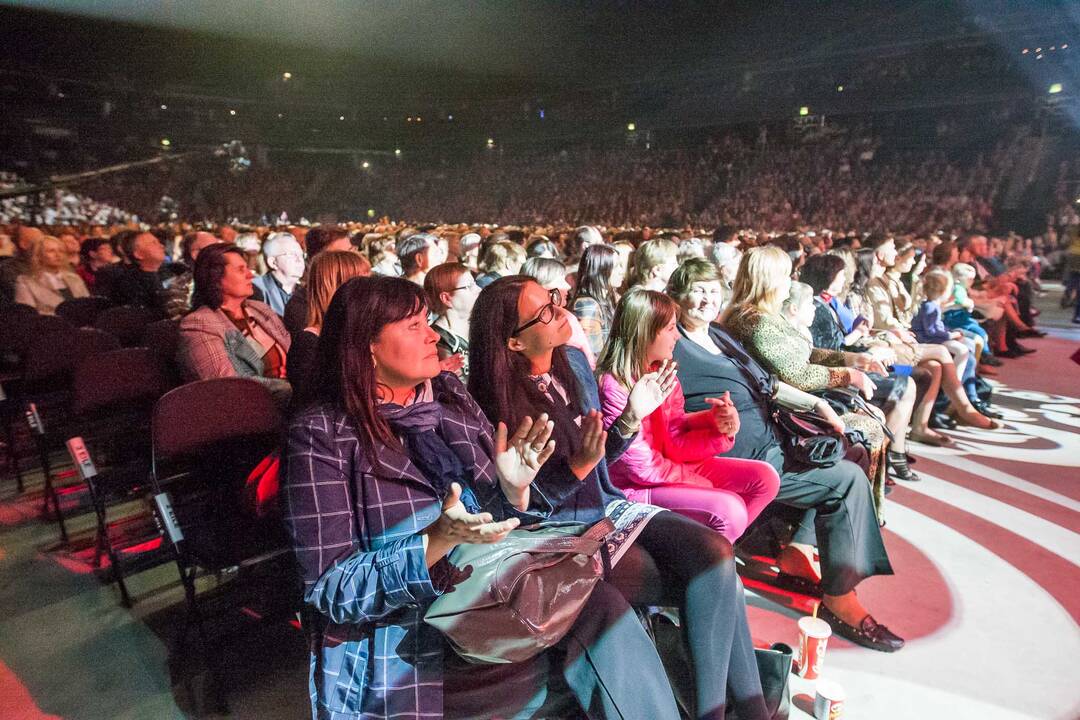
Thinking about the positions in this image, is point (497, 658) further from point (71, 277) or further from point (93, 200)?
point (93, 200)

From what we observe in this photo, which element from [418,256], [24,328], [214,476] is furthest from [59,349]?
[214,476]

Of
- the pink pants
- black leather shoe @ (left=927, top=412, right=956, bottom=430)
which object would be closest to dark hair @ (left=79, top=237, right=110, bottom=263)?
the pink pants

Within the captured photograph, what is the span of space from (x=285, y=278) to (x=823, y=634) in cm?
367

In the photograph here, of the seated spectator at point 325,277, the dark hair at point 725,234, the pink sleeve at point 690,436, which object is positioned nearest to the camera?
the pink sleeve at point 690,436

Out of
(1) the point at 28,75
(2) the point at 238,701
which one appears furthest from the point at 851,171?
(1) the point at 28,75

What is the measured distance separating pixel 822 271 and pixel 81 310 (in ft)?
18.8

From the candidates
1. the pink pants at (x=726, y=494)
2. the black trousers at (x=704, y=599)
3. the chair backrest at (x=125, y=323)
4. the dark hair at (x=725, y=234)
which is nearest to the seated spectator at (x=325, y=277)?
the pink pants at (x=726, y=494)

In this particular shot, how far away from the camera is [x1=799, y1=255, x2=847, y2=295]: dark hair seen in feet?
14.5

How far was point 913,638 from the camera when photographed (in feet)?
8.66

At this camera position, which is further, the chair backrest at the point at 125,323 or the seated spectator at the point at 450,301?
the chair backrest at the point at 125,323

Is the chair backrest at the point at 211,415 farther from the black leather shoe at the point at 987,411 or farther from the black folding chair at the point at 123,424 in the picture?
the black leather shoe at the point at 987,411

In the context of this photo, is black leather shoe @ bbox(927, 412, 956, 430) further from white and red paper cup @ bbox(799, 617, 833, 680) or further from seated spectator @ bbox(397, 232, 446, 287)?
seated spectator @ bbox(397, 232, 446, 287)

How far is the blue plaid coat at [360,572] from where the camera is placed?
1.36 metres

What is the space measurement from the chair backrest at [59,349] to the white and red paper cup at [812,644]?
424 centimetres
